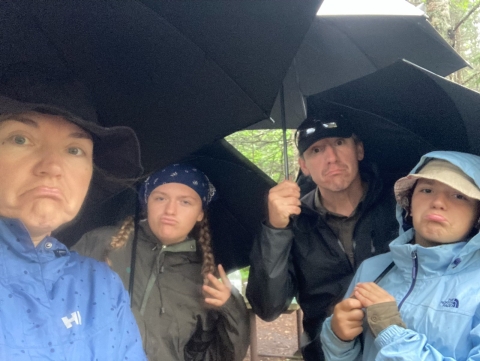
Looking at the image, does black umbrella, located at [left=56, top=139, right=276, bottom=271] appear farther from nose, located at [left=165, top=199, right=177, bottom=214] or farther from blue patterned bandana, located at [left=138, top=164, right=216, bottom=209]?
nose, located at [left=165, top=199, right=177, bottom=214]

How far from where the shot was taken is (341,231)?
9.73 feet

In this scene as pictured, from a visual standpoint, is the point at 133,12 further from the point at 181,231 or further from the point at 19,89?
the point at 181,231

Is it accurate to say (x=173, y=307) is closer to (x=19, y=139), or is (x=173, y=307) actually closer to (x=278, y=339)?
(x=19, y=139)

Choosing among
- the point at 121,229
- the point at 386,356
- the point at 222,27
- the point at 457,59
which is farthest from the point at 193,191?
the point at 457,59

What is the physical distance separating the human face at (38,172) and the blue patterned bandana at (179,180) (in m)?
1.06

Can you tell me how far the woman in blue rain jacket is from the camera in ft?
5.25

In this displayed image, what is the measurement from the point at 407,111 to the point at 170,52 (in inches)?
58.3

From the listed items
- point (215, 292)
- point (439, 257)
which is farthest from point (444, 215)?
point (215, 292)

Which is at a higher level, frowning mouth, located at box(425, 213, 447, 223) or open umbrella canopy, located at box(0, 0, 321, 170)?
open umbrella canopy, located at box(0, 0, 321, 170)

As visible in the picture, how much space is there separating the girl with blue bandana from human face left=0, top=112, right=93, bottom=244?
37.7 inches

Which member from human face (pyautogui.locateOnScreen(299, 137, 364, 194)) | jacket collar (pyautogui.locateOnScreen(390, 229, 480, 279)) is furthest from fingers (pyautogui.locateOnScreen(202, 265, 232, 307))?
jacket collar (pyautogui.locateOnScreen(390, 229, 480, 279))

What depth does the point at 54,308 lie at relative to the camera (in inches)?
66.2

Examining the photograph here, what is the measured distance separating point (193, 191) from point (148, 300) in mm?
757

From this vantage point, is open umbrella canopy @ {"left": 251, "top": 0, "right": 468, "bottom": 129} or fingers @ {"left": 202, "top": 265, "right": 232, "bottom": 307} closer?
open umbrella canopy @ {"left": 251, "top": 0, "right": 468, "bottom": 129}
